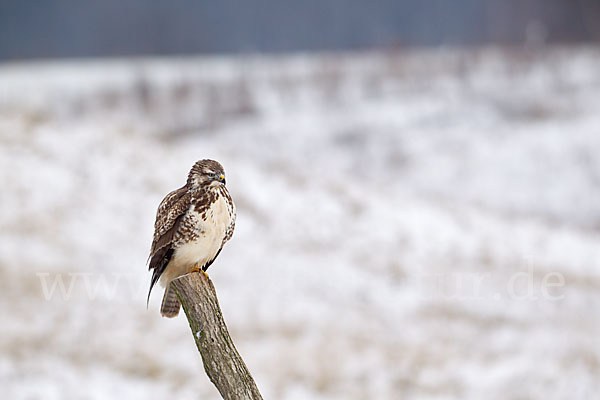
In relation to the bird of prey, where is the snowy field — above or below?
above

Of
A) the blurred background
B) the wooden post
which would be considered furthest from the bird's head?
the blurred background

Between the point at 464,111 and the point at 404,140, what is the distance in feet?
15.6

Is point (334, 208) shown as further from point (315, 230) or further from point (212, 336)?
point (212, 336)

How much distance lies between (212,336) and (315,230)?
14.6 meters

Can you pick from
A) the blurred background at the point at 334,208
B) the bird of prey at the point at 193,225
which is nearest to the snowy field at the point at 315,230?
the blurred background at the point at 334,208

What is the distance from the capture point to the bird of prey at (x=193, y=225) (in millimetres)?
2879

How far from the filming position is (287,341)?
1217 cm

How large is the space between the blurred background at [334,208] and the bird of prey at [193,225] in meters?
7.25

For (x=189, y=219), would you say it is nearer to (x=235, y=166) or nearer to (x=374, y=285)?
(x=374, y=285)

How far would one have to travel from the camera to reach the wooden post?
10.0 ft

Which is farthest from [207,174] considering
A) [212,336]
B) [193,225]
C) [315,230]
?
[315,230]

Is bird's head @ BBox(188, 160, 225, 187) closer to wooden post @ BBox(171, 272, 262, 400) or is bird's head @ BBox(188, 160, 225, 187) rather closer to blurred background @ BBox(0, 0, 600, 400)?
wooden post @ BBox(171, 272, 262, 400)

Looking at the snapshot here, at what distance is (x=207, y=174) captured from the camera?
2.78 m

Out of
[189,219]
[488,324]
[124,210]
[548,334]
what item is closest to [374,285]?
[488,324]
